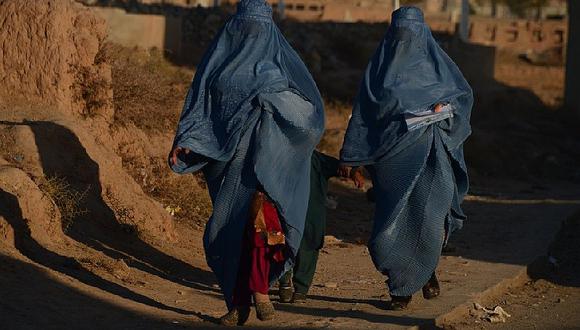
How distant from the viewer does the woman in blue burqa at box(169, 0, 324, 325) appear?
670cm

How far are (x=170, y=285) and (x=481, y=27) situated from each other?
28682 mm

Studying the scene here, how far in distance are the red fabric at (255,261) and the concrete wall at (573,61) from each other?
60.7ft

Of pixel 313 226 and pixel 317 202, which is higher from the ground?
pixel 317 202

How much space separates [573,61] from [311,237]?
59.4 ft

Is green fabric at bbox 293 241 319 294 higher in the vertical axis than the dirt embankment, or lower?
lower

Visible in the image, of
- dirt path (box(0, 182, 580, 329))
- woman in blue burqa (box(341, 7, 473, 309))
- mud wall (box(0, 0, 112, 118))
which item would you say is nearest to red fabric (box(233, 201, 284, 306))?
dirt path (box(0, 182, 580, 329))

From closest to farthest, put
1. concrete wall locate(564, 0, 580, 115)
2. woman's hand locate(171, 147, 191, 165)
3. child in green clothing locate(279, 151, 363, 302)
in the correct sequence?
woman's hand locate(171, 147, 191, 165) → child in green clothing locate(279, 151, 363, 302) → concrete wall locate(564, 0, 580, 115)

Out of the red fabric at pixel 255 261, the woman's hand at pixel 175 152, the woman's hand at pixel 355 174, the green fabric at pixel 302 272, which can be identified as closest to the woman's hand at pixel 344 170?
the woman's hand at pixel 355 174

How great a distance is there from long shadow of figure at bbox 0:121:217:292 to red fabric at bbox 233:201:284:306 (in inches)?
68.6

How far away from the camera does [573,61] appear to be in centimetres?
2489

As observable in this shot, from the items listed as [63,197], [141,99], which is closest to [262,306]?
[63,197]

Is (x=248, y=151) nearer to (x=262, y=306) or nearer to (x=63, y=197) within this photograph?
(x=262, y=306)

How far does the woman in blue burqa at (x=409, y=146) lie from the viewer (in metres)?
7.44

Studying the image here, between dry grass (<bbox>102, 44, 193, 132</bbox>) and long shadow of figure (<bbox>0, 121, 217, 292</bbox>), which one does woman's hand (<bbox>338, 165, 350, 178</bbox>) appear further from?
dry grass (<bbox>102, 44, 193, 132</bbox>)
